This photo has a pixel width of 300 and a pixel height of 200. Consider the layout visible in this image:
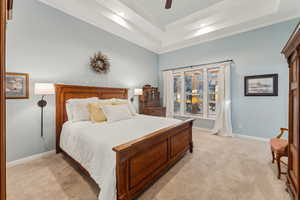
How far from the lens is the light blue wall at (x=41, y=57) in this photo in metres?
2.25

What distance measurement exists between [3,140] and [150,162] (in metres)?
1.53

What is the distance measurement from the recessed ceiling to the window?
1773 millimetres

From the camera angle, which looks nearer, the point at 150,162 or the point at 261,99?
the point at 150,162

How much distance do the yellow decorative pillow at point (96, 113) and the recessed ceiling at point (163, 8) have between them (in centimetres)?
241

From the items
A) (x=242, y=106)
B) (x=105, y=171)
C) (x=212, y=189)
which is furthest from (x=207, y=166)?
(x=242, y=106)

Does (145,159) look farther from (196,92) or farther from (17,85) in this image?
(196,92)

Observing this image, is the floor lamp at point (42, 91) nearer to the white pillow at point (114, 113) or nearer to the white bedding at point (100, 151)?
the white bedding at point (100, 151)

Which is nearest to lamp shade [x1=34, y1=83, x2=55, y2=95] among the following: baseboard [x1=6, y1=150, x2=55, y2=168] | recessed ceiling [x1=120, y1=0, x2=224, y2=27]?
baseboard [x1=6, y1=150, x2=55, y2=168]

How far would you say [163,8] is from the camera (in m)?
3.21

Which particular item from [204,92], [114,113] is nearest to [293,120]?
[114,113]

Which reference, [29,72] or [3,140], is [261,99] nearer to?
[3,140]

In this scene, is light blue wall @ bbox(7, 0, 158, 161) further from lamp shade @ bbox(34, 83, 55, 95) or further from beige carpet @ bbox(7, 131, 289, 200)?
beige carpet @ bbox(7, 131, 289, 200)

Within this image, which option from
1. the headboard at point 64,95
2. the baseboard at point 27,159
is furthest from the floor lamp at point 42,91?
the baseboard at point 27,159

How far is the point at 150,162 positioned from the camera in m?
1.74
